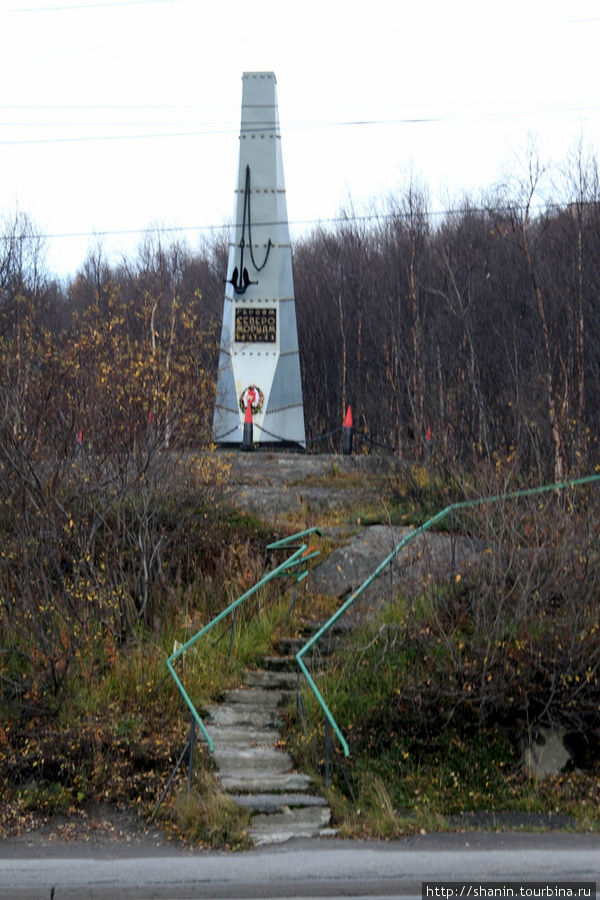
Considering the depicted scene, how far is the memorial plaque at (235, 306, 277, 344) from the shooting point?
19594 millimetres

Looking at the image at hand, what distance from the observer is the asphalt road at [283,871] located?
21.0ft

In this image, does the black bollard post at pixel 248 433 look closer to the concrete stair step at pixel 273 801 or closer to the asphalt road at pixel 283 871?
the concrete stair step at pixel 273 801

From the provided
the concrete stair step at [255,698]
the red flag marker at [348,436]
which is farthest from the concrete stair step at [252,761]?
the red flag marker at [348,436]

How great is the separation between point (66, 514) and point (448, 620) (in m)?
4.21

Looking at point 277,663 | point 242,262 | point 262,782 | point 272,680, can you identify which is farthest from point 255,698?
point 242,262

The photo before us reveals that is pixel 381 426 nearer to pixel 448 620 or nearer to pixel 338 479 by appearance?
pixel 338 479

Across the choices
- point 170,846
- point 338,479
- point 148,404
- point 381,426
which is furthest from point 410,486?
point 381,426

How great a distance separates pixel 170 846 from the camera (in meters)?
7.34

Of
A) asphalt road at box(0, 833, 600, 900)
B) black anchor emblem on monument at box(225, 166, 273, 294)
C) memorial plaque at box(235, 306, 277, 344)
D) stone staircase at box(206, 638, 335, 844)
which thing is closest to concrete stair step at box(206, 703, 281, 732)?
stone staircase at box(206, 638, 335, 844)

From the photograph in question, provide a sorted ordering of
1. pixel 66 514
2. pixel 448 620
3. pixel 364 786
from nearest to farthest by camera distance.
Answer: pixel 364 786 < pixel 448 620 < pixel 66 514

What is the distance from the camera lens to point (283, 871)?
6.56 meters

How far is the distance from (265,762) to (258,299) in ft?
41.1

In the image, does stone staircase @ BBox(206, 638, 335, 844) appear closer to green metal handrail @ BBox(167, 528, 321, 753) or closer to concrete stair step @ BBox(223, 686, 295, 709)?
concrete stair step @ BBox(223, 686, 295, 709)

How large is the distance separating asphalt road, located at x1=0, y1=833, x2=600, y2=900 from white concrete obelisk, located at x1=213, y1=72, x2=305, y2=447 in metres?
12.9
